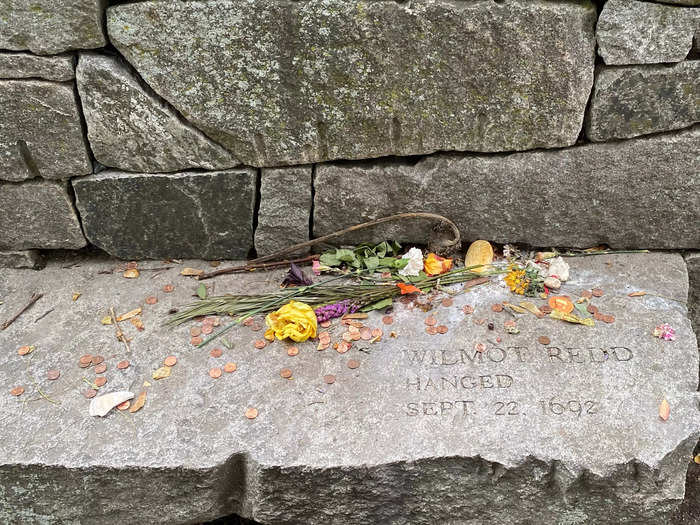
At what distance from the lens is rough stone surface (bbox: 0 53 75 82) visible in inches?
83.4

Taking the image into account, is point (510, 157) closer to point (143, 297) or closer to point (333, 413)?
point (333, 413)

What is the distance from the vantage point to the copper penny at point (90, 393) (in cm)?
201

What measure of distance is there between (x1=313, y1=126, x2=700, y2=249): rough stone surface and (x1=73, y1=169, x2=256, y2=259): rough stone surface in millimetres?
348

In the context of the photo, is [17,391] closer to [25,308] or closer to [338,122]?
[25,308]

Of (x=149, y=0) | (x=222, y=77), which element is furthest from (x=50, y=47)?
(x=222, y=77)

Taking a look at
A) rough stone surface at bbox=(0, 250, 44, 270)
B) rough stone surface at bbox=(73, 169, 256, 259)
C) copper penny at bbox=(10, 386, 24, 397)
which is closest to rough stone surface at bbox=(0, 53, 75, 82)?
rough stone surface at bbox=(73, 169, 256, 259)

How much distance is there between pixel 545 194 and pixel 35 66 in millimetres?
2056

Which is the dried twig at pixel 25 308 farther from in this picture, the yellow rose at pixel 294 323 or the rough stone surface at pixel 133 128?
the yellow rose at pixel 294 323

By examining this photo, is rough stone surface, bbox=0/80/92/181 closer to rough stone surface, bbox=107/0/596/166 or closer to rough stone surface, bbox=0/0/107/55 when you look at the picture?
rough stone surface, bbox=0/0/107/55

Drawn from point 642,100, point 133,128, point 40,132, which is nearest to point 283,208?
point 133,128

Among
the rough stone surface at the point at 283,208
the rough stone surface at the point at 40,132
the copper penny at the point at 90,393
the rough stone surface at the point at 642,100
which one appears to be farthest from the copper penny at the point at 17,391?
the rough stone surface at the point at 642,100

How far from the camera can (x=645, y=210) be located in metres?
2.40

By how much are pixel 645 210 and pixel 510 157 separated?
626mm

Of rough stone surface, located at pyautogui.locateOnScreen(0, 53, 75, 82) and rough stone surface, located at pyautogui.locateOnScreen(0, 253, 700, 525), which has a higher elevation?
rough stone surface, located at pyautogui.locateOnScreen(0, 53, 75, 82)
